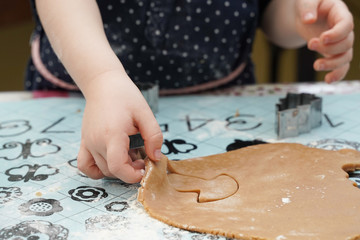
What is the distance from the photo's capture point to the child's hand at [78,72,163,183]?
0.57 meters

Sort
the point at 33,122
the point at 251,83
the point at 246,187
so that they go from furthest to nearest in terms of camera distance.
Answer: the point at 251,83, the point at 33,122, the point at 246,187

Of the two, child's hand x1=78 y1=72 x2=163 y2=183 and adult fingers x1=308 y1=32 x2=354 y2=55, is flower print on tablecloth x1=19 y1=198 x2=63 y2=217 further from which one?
adult fingers x1=308 y1=32 x2=354 y2=55

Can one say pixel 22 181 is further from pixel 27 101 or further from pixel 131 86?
pixel 27 101

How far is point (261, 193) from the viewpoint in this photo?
0.58m

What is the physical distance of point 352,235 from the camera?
1.59 ft

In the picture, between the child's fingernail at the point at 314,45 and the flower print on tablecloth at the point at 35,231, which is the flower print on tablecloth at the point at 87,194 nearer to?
the flower print on tablecloth at the point at 35,231

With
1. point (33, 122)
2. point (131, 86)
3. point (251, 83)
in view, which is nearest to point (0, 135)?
point (33, 122)

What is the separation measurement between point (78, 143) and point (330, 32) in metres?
0.43

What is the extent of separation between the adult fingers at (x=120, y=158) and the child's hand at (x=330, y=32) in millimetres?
358

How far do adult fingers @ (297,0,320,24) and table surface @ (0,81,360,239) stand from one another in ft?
0.60

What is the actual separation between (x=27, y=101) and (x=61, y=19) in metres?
0.29

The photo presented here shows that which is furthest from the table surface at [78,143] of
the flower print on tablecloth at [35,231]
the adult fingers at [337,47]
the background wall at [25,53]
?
the background wall at [25,53]

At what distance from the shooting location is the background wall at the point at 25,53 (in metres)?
1.84

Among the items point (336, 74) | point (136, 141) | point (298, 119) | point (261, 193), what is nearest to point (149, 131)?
point (136, 141)
